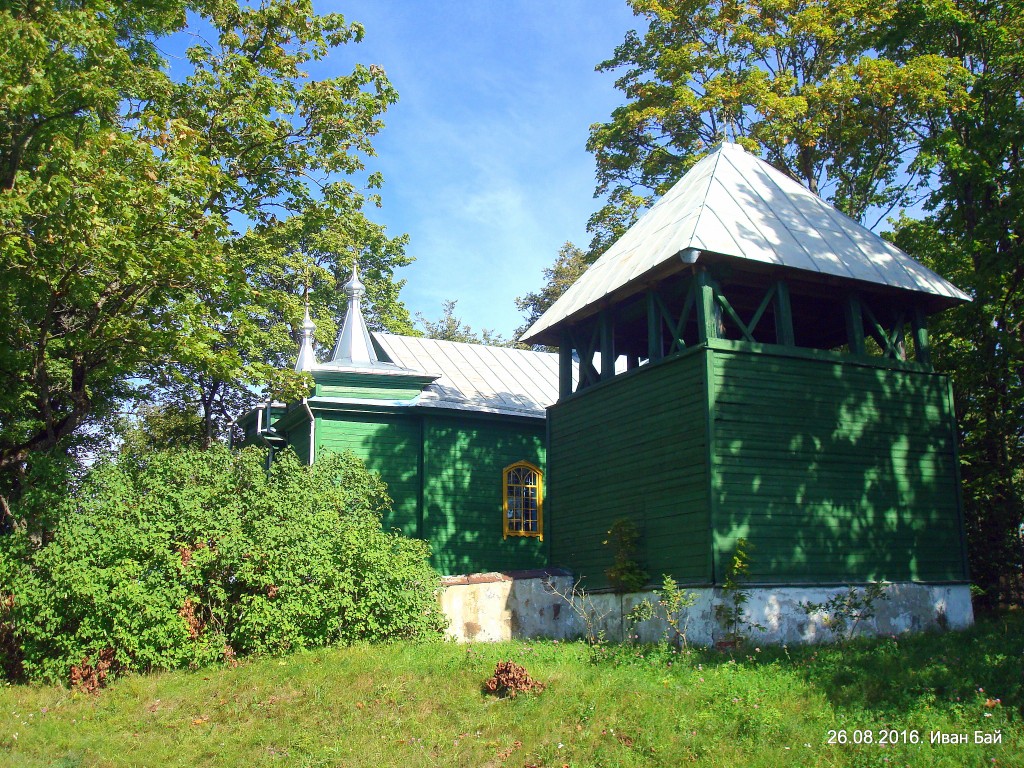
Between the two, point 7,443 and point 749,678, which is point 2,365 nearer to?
point 7,443

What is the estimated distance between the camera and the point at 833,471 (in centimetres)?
1453

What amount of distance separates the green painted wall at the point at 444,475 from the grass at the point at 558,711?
7.31 meters

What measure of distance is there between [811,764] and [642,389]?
7.75 m

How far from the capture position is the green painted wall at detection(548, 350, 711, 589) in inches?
551

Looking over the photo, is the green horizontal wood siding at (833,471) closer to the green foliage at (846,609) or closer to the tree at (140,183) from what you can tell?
the green foliage at (846,609)

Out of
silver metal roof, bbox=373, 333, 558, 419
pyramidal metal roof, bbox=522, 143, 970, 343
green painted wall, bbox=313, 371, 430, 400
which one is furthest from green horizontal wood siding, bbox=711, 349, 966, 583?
green painted wall, bbox=313, 371, 430, 400

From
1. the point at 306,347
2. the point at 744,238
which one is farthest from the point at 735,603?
the point at 306,347

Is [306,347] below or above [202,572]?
above

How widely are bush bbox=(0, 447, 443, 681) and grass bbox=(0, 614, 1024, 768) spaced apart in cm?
61

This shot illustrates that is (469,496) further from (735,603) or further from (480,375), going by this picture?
(735,603)

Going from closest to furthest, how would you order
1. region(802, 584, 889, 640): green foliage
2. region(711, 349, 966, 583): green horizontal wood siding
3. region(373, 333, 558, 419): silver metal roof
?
region(802, 584, 889, 640): green foliage, region(711, 349, 966, 583): green horizontal wood siding, region(373, 333, 558, 419): silver metal roof

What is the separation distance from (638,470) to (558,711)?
5.65 metres

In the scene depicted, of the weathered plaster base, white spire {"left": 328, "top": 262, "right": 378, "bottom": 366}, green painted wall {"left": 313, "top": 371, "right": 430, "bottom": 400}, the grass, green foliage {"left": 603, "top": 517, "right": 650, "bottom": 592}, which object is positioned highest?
white spire {"left": 328, "top": 262, "right": 378, "bottom": 366}

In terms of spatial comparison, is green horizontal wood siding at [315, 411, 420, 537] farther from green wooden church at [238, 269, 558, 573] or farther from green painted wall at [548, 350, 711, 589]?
green painted wall at [548, 350, 711, 589]
